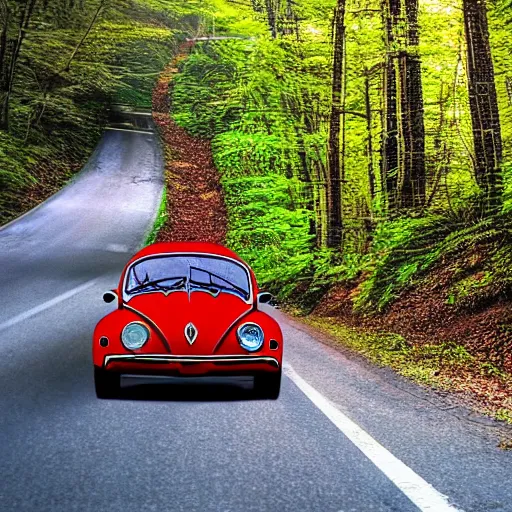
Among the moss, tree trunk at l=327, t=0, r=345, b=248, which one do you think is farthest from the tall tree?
the moss

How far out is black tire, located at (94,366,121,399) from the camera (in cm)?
552

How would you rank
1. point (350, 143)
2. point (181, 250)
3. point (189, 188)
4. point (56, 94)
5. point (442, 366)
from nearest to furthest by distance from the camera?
point (181, 250)
point (442, 366)
point (350, 143)
point (189, 188)
point (56, 94)

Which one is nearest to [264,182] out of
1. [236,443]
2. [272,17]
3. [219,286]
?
[272,17]

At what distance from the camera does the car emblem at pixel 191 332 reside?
531cm

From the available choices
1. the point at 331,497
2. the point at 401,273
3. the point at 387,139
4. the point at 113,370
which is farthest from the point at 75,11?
the point at 331,497

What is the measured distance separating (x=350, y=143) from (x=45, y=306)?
1247 cm

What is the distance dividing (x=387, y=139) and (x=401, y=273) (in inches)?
169

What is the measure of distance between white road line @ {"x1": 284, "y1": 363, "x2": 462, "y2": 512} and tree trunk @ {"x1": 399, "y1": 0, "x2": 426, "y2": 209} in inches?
352

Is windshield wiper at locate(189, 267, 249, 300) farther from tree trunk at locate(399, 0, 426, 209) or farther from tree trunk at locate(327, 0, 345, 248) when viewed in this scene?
tree trunk at locate(327, 0, 345, 248)

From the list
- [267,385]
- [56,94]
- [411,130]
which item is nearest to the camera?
[267,385]

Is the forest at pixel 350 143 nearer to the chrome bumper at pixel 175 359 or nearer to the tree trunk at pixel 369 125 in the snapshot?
the tree trunk at pixel 369 125

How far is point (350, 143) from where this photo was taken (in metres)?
21.2

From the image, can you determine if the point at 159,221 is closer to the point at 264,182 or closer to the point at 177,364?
the point at 264,182

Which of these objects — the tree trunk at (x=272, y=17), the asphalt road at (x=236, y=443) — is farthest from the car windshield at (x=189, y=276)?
the tree trunk at (x=272, y=17)
